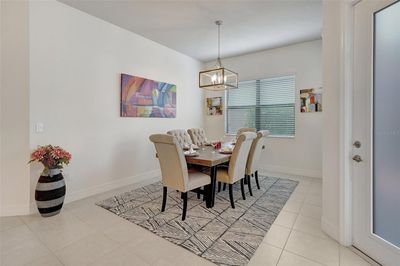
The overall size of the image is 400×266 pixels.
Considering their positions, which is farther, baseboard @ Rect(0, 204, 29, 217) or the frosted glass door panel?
baseboard @ Rect(0, 204, 29, 217)

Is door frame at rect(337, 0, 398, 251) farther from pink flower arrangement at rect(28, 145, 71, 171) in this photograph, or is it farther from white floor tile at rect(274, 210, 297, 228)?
pink flower arrangement at rect(28, 145, 71, 171)

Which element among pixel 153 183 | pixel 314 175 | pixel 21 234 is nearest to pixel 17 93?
pixel 21 234

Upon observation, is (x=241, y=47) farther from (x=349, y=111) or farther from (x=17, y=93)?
(x=17, y=93)

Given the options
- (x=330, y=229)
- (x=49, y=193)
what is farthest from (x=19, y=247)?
(x=330, y=229)

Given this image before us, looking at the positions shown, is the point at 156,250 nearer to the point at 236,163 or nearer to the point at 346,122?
the point at 236,163

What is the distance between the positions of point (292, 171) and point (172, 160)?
10.8 feet

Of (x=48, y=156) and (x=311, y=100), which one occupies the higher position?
(x=311, y=100)

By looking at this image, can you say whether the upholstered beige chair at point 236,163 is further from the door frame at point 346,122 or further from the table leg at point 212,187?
the door frame at point 346,122

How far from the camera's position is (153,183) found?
3848 millimetres

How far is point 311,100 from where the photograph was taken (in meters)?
4.23

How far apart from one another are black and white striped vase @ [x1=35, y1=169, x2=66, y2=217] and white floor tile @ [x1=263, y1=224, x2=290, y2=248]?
2553 mm

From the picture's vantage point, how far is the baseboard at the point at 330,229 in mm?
1985

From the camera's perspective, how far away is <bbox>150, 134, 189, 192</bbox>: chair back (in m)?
2.29

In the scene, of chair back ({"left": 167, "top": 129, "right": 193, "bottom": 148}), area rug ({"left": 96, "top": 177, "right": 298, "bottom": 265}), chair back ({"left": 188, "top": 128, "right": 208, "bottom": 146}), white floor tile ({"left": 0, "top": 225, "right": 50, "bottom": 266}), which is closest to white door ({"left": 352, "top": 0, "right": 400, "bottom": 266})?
area rug ({"left": 96, "top": 177, "right": 298, "bottom": 265})
